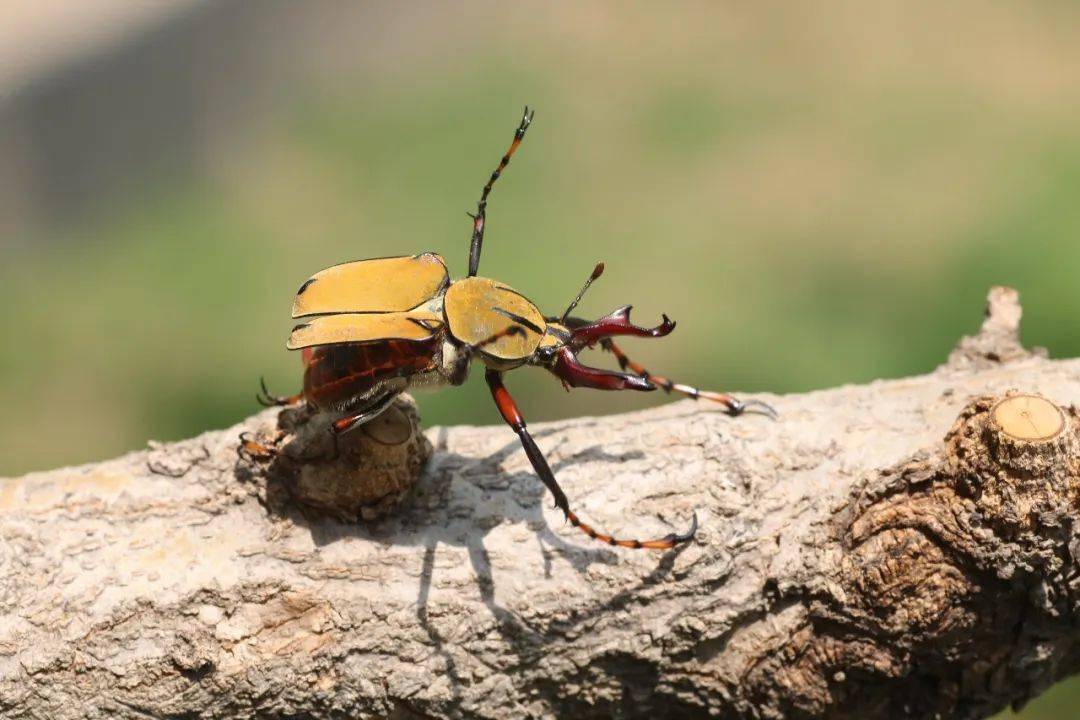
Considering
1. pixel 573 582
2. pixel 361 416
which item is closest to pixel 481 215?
pixel 361 416

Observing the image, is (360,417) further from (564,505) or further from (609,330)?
(609,330)

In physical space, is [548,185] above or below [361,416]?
above

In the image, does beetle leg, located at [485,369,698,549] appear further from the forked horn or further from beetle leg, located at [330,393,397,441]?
the forked horn

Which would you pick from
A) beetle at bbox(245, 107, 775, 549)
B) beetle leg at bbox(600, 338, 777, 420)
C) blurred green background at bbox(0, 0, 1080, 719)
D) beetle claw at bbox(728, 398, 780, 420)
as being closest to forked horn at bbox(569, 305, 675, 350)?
beetle at bbox(245, 107, 775, 549)

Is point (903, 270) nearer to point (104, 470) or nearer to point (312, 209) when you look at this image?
point (312, 209)

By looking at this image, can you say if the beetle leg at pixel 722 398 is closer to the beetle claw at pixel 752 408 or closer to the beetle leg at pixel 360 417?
the beetle claw at pixel 752 408

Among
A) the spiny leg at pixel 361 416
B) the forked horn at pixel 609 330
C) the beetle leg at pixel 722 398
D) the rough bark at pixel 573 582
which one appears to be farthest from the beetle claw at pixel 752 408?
the spiny leg at pixel 361 416

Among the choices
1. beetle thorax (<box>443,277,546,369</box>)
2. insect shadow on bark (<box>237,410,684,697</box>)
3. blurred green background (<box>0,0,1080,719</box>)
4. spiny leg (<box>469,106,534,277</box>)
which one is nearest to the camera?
insect shadow on bark (<box>237,410,684,697</box>)
